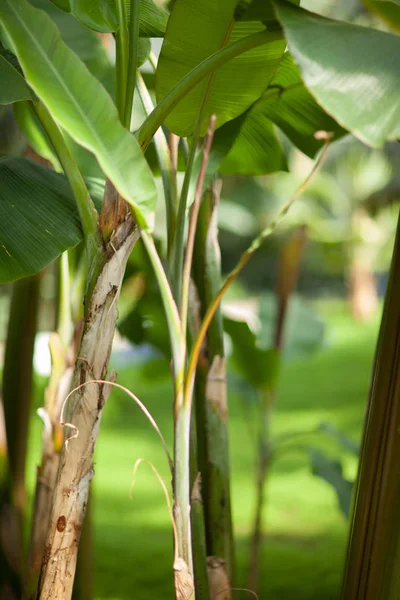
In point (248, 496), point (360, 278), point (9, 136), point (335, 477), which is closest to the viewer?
point (335, 477)

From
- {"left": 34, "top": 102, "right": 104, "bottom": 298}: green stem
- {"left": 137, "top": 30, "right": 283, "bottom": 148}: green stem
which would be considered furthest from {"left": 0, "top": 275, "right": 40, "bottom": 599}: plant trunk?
{"left": 137, "top": 30, "right": 283, "bottom": 148}: green stem

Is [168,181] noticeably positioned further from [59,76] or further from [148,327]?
[148,327]

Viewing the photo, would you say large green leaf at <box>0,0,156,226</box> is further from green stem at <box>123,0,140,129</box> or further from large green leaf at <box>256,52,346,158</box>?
large green leaf at <box>256,52,346,158</box>

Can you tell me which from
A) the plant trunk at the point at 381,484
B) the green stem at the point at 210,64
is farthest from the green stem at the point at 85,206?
the plant trunk at the point at 381,484

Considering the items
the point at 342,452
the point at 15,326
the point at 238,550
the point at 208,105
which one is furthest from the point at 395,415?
the point at 342,452

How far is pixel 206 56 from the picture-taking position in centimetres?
66

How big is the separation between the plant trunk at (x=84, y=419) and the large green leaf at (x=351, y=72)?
256 mm

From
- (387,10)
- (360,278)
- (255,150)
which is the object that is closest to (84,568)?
(255,150)

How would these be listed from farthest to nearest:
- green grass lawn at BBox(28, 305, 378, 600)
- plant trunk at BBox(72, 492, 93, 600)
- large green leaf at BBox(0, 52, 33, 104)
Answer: green grass lawn at BBox(28, 305, 378, 600) → plant trunk at BBox(72, 492, 93, 600) → large green leaf at BBox(0, 52, 33, 104)

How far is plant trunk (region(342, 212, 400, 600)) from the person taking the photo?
0.66 m

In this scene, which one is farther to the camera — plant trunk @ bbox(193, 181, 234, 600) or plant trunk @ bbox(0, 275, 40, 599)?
plant trunk @ bbox(0, 275, 40, 599)

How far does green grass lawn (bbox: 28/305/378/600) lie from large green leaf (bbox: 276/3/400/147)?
1.18 m

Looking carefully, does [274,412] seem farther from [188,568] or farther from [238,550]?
[188,568]

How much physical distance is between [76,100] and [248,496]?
1.96 meters
